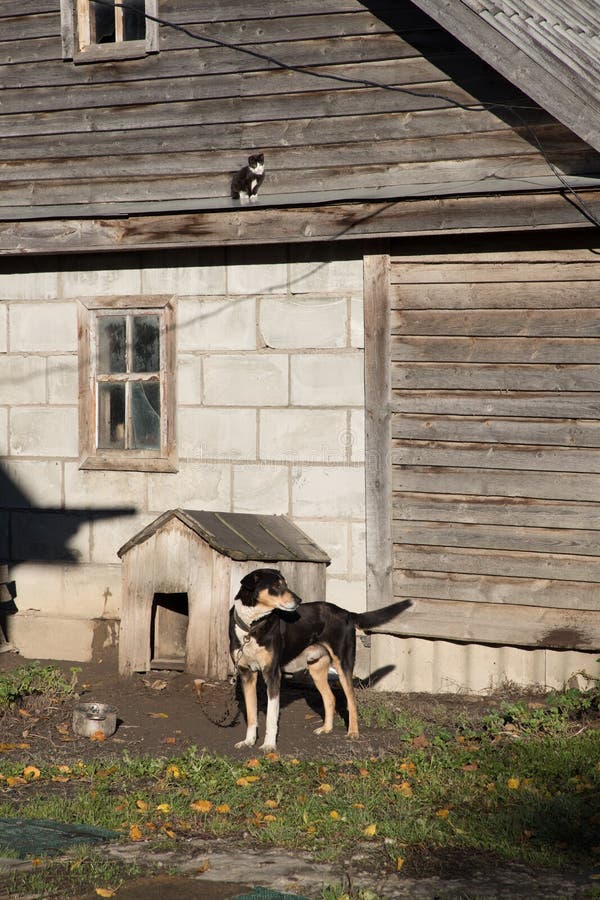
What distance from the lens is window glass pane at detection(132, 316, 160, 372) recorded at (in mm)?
9984

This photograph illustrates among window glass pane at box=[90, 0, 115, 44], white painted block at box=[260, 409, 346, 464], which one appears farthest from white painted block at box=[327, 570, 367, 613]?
window glass pane at box=[90, 0, 115, 44]

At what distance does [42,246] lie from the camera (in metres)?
10.0

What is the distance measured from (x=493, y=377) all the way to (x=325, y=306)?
1.42 metres

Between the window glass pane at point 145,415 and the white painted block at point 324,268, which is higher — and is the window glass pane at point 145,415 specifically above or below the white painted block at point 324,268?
below

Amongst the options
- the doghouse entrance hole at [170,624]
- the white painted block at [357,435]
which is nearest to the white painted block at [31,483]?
the doghouse entrance hole at [170,624]

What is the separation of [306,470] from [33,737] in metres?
2.91

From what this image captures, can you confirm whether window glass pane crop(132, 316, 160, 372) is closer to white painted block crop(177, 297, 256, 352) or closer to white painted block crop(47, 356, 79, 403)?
white painted block crop(177, 297, 256, 352)

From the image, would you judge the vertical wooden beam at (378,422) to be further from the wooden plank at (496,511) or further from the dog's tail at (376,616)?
the dog's tail at (376,616)

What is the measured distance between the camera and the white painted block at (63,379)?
33.5 ft

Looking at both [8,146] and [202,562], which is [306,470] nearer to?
[202,562]

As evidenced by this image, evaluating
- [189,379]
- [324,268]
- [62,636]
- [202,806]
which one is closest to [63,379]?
→ [189,379]

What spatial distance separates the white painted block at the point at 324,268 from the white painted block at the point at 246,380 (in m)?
0.61

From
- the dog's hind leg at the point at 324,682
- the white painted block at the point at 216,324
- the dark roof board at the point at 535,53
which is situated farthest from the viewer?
the white painted block at the point at 216,324

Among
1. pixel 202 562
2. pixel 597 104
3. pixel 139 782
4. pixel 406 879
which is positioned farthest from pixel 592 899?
pixel 597 104
